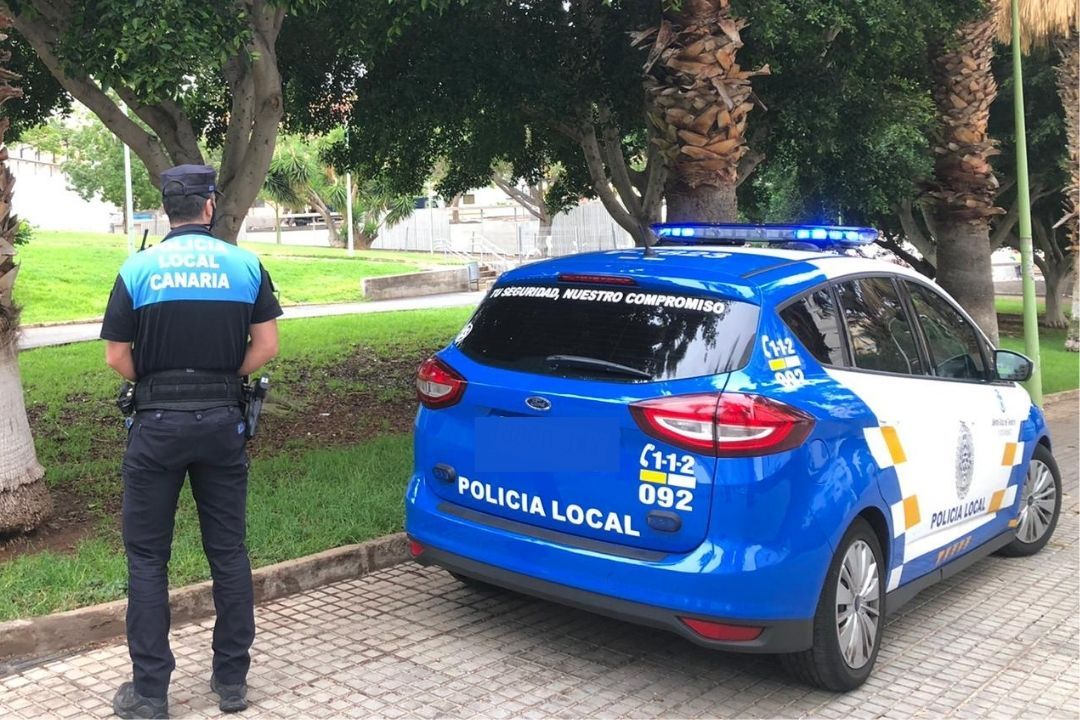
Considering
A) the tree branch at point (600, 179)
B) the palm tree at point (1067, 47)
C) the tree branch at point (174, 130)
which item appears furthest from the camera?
the palm tree at point (1067, 47)

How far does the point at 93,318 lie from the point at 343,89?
38.5 feet

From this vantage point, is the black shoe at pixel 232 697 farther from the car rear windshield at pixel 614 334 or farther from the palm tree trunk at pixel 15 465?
the palm tree trunk at pixel 15 465

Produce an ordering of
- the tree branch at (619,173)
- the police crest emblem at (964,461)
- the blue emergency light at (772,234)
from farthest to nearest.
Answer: the tree branch at (619,173) < the blue emergency light at (772,234) < the police crest emblem at (964,461)

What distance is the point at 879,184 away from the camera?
13219 millimetres

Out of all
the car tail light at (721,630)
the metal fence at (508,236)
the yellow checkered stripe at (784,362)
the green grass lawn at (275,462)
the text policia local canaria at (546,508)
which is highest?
the metal fence at (508,236)

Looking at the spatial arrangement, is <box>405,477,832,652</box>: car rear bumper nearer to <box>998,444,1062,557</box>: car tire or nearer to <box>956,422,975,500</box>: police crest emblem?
<box>956,422,975,500</box>: police crest emblem

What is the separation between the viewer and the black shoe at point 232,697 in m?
3.65

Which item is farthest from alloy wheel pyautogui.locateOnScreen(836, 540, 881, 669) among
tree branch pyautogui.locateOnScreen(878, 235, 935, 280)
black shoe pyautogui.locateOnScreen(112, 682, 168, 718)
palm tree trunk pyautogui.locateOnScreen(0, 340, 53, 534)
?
tree branch pyautogui.locateOnScreen(878, 235, 935, 280)

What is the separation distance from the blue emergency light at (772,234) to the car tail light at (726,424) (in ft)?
5.05

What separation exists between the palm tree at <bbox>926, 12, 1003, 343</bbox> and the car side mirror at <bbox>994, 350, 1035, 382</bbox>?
790 centimetres

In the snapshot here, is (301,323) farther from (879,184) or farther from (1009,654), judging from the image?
(1009,654)

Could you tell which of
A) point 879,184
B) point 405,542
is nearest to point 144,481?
point 405,542

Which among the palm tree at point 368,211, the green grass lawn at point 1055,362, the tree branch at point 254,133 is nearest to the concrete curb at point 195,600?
the tree branch at point 254,133

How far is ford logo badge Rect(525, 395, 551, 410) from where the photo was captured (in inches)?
152
